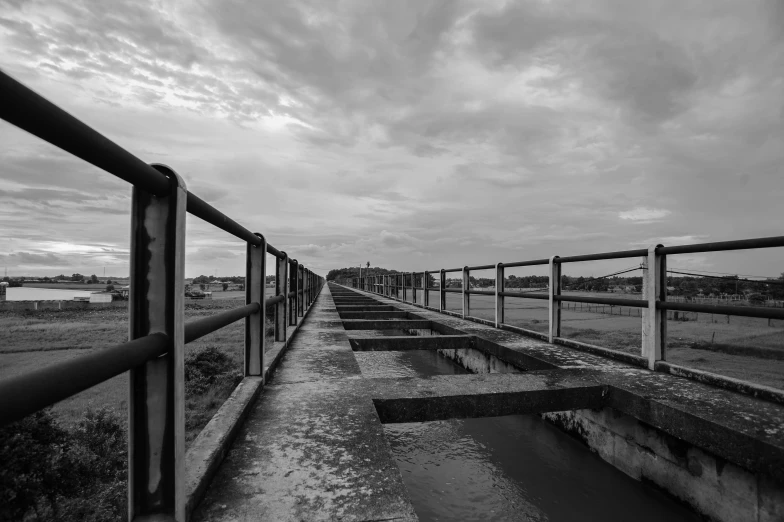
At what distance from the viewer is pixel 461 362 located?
5863mm

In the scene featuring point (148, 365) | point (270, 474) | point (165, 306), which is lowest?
point (270, 474)

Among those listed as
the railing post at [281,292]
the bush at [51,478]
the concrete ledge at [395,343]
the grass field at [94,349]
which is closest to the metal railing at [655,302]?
the concrete ledge at [395,343]

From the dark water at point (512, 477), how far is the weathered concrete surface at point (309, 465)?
2.02 feet

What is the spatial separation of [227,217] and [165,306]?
71 centimetres

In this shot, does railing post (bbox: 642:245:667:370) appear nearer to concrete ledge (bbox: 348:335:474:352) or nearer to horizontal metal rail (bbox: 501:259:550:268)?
horizontal metal rail (bbox: 501:259:550:268)

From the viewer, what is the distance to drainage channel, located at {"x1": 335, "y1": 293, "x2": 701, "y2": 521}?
2105mm

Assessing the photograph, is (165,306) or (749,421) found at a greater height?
(165,306)

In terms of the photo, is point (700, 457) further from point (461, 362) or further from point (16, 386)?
point (461, 362)

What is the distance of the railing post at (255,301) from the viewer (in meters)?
2.54

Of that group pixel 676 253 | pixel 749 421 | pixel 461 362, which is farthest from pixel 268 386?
pixel 461 362

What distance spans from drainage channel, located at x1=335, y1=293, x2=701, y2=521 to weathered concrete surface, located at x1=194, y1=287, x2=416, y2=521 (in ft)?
2.02

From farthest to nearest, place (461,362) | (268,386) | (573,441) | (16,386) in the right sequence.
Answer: (461,362) < (573,441) < (268,386) < (16,386)

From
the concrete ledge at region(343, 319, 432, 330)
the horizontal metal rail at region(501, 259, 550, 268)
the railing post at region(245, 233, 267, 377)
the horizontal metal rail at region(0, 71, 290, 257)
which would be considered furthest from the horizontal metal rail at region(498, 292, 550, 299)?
the horizontal metal rail at region(0, 71, 290, 257)

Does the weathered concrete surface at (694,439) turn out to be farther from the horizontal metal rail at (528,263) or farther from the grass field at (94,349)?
the grass field at (94,349)
